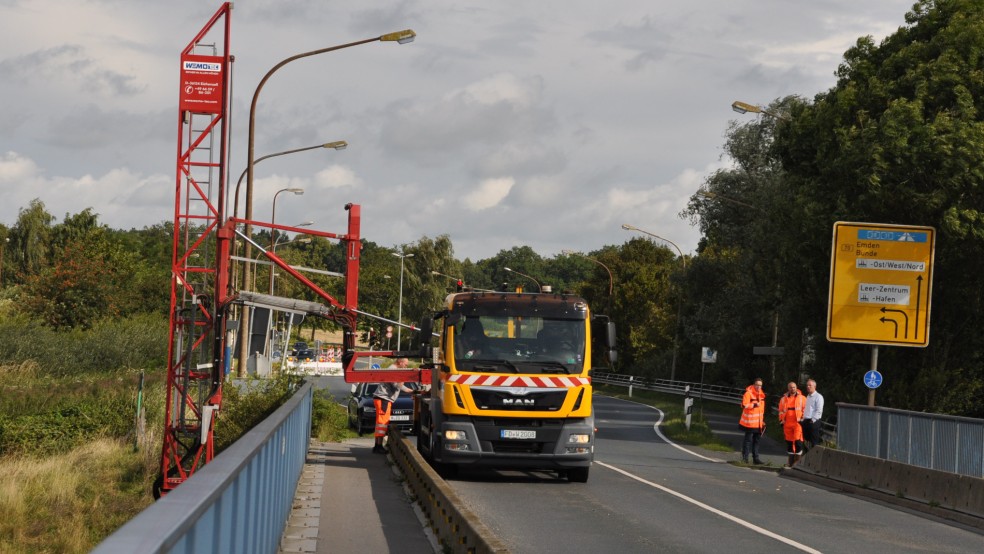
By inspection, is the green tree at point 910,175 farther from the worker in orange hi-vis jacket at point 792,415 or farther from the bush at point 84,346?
the bush at point 84,346

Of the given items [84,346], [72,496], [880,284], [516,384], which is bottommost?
[72,496]

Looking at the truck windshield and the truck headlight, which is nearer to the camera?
the truck headlight

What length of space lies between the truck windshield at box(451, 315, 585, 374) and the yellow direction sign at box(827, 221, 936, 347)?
10.9 m

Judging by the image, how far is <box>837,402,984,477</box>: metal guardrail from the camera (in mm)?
17703

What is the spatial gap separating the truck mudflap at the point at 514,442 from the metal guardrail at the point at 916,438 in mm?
5352

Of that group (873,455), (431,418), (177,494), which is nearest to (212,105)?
(431,418)

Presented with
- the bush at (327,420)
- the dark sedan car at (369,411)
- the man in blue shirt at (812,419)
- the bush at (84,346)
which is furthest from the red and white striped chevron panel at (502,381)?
the bush at (84,346)

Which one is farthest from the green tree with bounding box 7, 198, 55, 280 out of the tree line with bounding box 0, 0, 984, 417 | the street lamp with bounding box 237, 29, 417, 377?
the street lamp with bounding box 237, 29, 417, 377

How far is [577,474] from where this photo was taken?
1862cm

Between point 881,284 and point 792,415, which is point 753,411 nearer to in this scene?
point 792,415

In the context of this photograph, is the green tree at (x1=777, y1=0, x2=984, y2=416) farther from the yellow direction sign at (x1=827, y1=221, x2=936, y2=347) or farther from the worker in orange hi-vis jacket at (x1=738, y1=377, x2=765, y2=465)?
Result: the worker in orange hi-vis jacket at (x1=738, y1=377, x2=765, y2=465)

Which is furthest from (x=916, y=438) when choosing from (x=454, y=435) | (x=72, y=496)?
(x=72, y=496)

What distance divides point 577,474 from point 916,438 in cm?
548

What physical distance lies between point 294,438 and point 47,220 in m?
79.6
